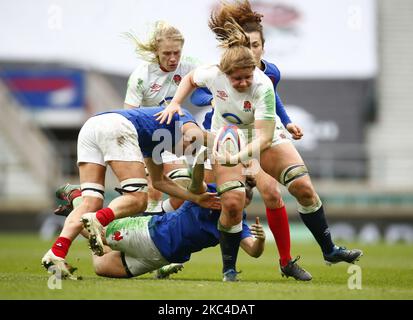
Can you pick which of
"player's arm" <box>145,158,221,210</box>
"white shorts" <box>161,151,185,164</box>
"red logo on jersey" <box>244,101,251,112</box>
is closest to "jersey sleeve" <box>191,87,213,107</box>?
"white shorts" <box>161,151,185,164</box>

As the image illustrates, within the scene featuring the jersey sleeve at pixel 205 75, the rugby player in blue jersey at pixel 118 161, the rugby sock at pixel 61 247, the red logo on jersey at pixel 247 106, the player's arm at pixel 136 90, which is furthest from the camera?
the player's arm at pixel 136 90

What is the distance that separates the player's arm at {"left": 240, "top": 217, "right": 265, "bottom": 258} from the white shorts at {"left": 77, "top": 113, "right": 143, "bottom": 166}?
108 cm

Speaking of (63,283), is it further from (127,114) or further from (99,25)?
(99,25)

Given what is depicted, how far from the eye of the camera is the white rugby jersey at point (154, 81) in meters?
9.00

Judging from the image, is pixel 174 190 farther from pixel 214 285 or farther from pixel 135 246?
pixel 214 285

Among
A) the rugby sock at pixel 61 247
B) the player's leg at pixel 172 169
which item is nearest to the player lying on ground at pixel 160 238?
the rugby sock at pixel 61 247

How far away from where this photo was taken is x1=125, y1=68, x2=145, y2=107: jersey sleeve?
29.5 feet

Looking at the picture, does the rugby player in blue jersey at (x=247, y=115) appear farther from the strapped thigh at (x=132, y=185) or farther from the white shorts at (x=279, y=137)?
the strapped thigh at (x=132, y=185)

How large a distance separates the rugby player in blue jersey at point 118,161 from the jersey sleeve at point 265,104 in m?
0.58

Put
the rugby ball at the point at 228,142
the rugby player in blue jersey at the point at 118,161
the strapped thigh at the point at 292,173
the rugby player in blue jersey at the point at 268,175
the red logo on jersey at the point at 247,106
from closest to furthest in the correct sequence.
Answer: the rugby player in blue jersey at the point at 118,161
the rugby ball at the point at 228,142
the red logo on jersey at the point at 247,106
the strapped thigh at the point at 292,173
the rugby player in blue jersey at the point at 268,175

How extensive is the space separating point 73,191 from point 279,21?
17501 millimetres

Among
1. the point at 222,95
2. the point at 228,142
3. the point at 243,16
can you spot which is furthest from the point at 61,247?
the point at 243,16

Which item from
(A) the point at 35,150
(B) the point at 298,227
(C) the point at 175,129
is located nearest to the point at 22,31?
(A) the point at 35,150

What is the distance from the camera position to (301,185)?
25.4 ft
